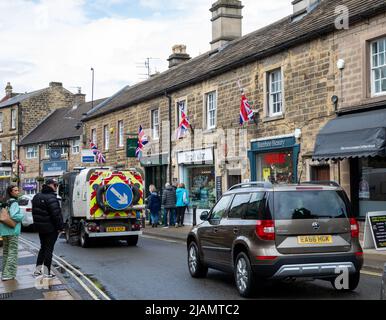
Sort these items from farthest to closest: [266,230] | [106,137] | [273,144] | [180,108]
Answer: [106,137], [180,108], [273,144], [266,230]

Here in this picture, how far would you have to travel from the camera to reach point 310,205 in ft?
28.1

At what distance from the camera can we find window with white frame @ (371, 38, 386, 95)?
15000mm

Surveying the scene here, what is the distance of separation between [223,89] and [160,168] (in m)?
7.37

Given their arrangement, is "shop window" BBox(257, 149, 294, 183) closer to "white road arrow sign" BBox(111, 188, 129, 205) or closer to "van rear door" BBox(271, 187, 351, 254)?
"white road arrow sign" BBox(111, 188, 129, 205)

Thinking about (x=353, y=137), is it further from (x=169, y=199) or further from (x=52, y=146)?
(x=52, y=146)

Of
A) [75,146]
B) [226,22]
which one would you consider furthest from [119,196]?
[75,146]

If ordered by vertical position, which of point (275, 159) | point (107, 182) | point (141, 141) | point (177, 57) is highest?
point (177, 57)

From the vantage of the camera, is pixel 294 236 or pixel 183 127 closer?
pixel 294 236

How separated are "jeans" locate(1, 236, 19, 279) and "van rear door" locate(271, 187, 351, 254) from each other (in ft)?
16.0

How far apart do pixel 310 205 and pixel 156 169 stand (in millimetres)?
20680

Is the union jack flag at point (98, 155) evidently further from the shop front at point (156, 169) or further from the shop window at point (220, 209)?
the shop window at point (220, 209)

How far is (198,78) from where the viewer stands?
24016mm
